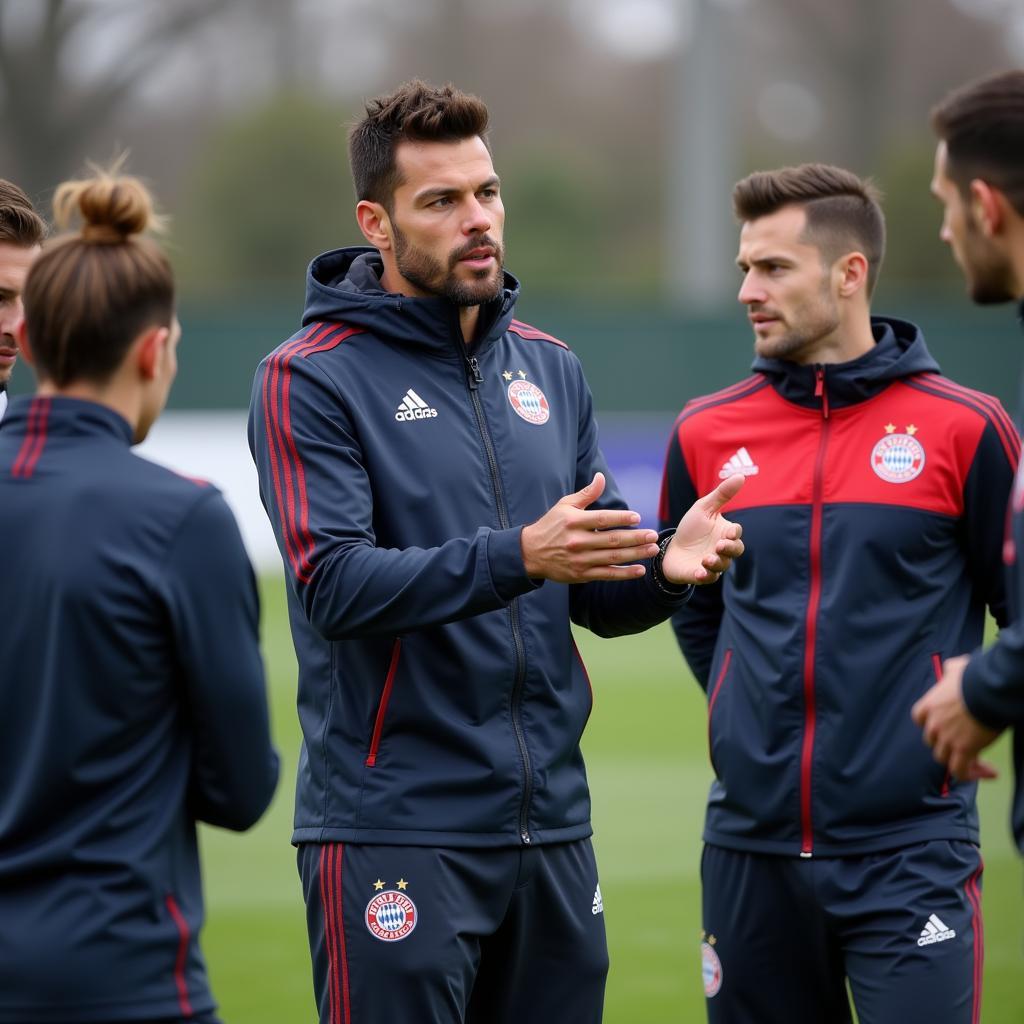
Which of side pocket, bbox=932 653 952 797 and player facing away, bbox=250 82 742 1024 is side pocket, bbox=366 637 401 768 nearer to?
player facing away, bbox=250 82 742 1024

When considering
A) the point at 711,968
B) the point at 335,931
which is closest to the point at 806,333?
the point at 711,968

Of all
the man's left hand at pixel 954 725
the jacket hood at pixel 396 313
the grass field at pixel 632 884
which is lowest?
the grass field at pixel 632 884

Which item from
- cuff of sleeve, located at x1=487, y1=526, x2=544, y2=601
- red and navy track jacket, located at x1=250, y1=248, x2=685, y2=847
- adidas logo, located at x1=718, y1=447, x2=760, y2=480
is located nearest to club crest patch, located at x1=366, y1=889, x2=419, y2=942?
red and navy track jacket, located at x1=250, y1=248, x2=685, y2=847

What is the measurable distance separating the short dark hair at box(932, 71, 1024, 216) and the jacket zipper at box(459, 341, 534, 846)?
1234 millimetres

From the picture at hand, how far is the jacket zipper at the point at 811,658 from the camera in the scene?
4125mm

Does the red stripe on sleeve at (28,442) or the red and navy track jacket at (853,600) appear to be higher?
the red stripe on sleeve at (28,442)

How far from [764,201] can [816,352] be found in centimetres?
48

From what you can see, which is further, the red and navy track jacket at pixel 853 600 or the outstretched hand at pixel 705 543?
the red and navy track jacket at pixel 853 600

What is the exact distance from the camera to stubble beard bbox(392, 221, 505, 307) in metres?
3.98

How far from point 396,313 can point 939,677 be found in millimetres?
1631

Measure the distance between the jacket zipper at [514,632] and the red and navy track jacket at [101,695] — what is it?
3.13 ft

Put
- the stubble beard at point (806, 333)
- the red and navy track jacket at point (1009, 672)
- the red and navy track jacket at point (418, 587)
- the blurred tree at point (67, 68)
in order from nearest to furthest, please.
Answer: the red and navy track jacket at point (1009, 672)
the red and navy track jacket at point (418, 587)
the stubble beard at point (806, 333)
the blurred tree at point (67, 68)

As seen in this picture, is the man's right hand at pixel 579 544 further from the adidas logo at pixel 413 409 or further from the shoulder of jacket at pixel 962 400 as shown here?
the shoulder of jacket at pixel 962 400

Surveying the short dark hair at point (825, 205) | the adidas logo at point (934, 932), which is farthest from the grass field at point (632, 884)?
the short dark hair at point (825, 205)
